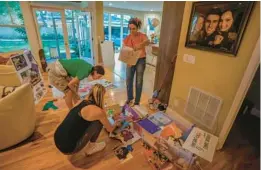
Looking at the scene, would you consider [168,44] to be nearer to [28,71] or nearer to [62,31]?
[28,71]

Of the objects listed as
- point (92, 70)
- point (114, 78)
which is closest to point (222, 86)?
point (92, 70)

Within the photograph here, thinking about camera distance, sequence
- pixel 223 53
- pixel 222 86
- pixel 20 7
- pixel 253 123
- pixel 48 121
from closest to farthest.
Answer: pixel 223 53 → pixel 222 86 → pixel 48 121 → pixel 253 123 → pixel 20 7

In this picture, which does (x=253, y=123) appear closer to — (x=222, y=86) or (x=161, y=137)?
(x=222, y=86)

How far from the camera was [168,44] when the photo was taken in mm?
2211

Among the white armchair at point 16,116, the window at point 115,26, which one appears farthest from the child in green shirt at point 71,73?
the window at point 115,26

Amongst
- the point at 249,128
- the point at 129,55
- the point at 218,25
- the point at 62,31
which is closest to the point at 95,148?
the point at 129,55

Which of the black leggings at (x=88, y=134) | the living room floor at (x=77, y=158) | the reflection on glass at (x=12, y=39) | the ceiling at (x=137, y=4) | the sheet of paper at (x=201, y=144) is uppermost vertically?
the ceiling at (x=137, y=4)

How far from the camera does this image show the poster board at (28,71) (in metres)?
2.09

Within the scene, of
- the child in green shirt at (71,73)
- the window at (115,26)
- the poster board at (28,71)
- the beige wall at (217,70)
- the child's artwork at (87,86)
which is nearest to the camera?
the beige wall at (217,70)

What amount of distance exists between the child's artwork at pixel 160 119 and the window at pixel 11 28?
4.18 metres

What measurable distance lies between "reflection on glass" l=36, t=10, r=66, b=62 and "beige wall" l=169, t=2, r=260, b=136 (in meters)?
4.08

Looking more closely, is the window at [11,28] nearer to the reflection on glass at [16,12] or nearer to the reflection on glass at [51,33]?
the reflection on glass at [16,12]

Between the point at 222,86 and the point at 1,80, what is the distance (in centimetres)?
308

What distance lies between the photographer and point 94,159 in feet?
5.04
